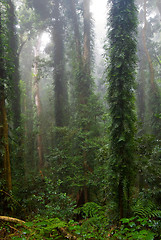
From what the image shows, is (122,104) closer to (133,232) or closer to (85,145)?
(133,232)

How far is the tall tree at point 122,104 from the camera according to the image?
4359 mm

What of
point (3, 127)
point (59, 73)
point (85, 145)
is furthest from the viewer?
point (59, 73)

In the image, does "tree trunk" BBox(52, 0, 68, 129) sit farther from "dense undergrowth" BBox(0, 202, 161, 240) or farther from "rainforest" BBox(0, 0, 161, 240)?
"dense undergrowth" BBox(0, 202, 161, 240)

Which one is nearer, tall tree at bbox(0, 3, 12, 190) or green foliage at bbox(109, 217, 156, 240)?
green foliage at bbox(109, 217, 156, 240)

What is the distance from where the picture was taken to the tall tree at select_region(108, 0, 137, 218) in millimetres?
4359

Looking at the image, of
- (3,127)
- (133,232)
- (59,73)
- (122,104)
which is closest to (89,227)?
(133,232)

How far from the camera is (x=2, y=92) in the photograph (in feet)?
20.0

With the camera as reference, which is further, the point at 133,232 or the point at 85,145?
the point at 85,145

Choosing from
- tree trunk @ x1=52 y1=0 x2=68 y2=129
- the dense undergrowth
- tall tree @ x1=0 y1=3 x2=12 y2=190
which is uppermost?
tree trunk @ x1=52 y1=0 x2=68 y2=129

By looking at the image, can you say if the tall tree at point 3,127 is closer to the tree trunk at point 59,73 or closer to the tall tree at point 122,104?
the tall tree at point 122,104

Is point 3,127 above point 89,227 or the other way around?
above

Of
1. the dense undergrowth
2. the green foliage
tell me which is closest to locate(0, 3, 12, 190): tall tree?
the dense undergrowth

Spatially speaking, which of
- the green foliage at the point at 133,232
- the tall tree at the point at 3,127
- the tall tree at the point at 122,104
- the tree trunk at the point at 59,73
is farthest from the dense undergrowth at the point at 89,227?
the tree trunk at the point at 59,73

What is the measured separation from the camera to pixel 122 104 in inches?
179
